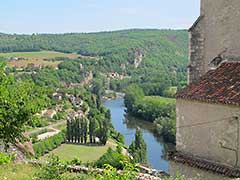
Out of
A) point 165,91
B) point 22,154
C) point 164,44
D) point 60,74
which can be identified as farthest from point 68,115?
point 164,44

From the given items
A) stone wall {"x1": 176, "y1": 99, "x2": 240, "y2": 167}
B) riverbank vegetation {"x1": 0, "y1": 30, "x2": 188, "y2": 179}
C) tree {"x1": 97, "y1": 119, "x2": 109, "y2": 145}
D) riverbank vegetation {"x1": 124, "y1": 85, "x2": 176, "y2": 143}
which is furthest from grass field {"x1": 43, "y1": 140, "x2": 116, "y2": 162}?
stone wall {"x1": 176, "y1": 99, "x2": 240, "y2": 167}

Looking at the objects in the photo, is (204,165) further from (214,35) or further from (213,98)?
(214,35)

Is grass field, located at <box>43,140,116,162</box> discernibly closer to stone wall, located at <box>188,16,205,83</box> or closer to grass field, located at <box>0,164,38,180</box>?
grass field, located at <box>0,164,38,180</box>

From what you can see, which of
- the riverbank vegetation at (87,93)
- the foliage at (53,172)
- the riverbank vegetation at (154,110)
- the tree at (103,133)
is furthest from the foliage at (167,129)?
Result: the foliage at (53,172)

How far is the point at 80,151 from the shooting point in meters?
62.2

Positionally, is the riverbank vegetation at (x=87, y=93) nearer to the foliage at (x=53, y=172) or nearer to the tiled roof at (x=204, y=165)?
the foliage at (x=53, y=172)

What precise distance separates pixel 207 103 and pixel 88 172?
4118 mm

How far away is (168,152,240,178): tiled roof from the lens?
1049cm

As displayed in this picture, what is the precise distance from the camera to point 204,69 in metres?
13.7

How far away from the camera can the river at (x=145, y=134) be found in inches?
1977

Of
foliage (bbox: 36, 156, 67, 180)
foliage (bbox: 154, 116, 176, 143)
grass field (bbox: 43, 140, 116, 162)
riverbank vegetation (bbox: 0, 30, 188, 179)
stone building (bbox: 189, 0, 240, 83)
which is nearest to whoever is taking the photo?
foliage (bbox: 36, 156, 67, 180)

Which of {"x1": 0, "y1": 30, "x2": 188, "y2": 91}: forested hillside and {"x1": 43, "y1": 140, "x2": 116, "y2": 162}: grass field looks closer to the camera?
{"x1": 43, "y1": 140, "x2": 116, "y2": 162}: grass field

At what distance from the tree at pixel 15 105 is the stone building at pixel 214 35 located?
17.2ft

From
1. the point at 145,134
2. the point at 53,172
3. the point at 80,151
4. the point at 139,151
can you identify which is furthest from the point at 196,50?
the point at 145,134
